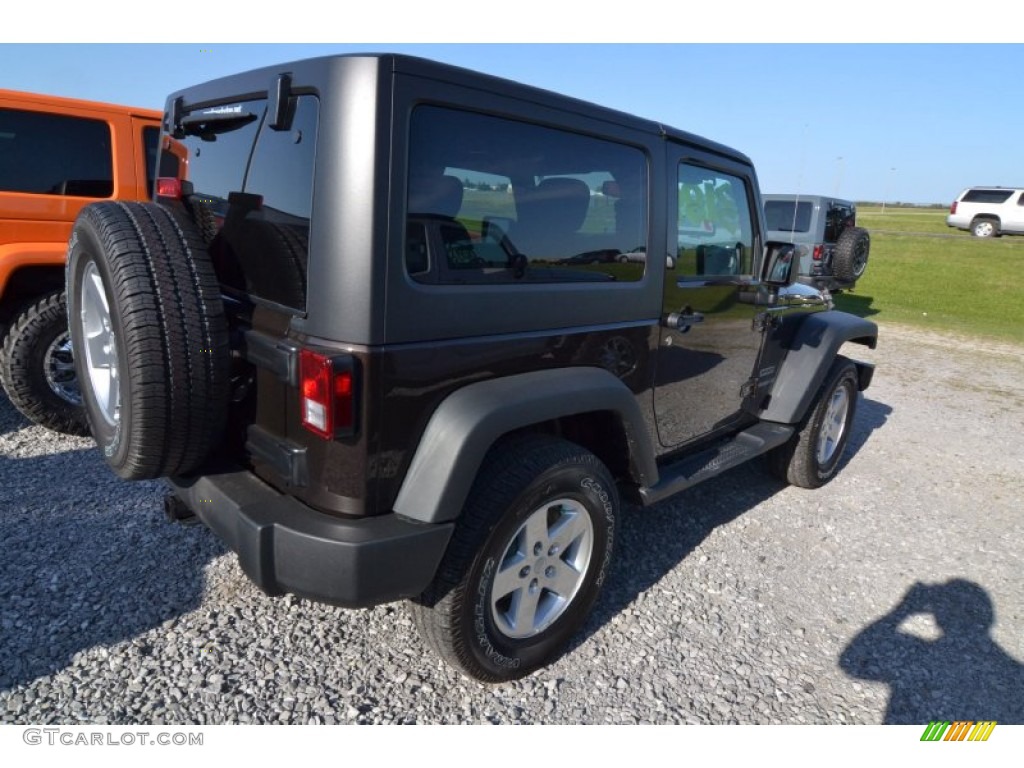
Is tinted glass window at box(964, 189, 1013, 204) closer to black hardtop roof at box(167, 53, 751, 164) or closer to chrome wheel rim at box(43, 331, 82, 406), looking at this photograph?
black hardtop roof at box(167, 53, 751, 164)

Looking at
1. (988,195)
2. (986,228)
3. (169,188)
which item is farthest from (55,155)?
(988,195)

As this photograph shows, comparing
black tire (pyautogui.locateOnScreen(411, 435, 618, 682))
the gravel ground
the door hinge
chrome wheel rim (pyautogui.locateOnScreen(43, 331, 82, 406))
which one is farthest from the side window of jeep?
the door hinge

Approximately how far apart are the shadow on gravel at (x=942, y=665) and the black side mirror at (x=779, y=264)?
5.27ft

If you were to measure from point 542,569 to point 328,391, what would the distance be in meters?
1.06

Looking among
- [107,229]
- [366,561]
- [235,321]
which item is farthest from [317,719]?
[107,229]

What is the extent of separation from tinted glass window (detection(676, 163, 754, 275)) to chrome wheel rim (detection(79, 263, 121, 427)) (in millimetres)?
2276

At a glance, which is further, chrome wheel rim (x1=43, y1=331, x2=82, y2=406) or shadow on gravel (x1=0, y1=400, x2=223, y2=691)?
chrome wheel rim (x1=43, y1=331, x2=82, y2=406)

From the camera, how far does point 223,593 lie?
2.75 m

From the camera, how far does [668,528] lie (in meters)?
3.59

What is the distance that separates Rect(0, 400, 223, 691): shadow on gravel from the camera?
7.95 ft

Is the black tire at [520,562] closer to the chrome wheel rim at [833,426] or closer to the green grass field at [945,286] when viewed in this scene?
the chrome wheel rim at [833,426]

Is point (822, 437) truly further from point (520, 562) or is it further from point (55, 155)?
point (55, 155)

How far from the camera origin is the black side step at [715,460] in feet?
9.33

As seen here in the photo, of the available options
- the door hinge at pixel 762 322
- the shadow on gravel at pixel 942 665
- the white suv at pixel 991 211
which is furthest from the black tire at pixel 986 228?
the shadow on gravel at pixel 942 665
